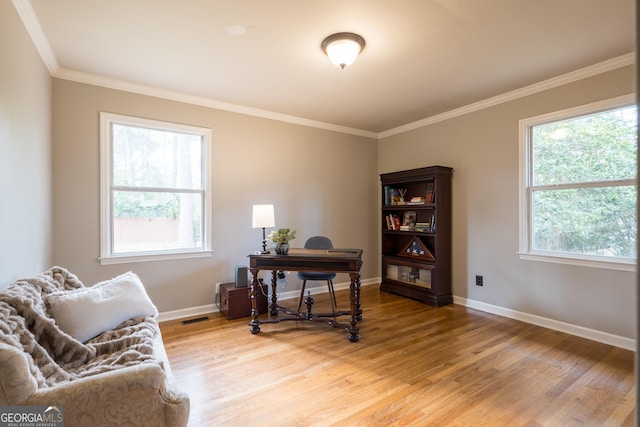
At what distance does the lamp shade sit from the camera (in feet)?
10.2

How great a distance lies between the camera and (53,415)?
3.54 ft

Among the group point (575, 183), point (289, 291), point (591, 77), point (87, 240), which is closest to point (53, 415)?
point (87, 240)

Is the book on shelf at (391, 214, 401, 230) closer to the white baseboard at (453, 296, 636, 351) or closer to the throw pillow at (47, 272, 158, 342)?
the white baseboard at (453, 296, 636, 351)

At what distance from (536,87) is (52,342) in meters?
4.34

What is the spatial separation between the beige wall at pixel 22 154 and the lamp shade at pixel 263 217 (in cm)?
172

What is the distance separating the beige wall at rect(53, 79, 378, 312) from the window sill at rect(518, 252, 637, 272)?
223cm

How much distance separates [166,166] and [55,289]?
1897 mm

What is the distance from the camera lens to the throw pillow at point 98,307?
1571 mm

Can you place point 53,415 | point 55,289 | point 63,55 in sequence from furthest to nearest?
1. point 63,55
2. point 55,289
3. point 53,415

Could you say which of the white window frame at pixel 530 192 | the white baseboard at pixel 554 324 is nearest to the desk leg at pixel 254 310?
the white baseboard at pixel 554 324

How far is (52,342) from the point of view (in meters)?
1.42

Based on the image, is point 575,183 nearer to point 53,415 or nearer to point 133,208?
point 53,415

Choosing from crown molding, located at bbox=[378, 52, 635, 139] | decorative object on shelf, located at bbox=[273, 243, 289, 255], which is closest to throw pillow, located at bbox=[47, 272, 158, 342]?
decorative object on shelf, located at bbox=[273, 243, 289, 255]

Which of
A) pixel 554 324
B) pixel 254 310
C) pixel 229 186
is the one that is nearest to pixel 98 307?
pixel 254 310
